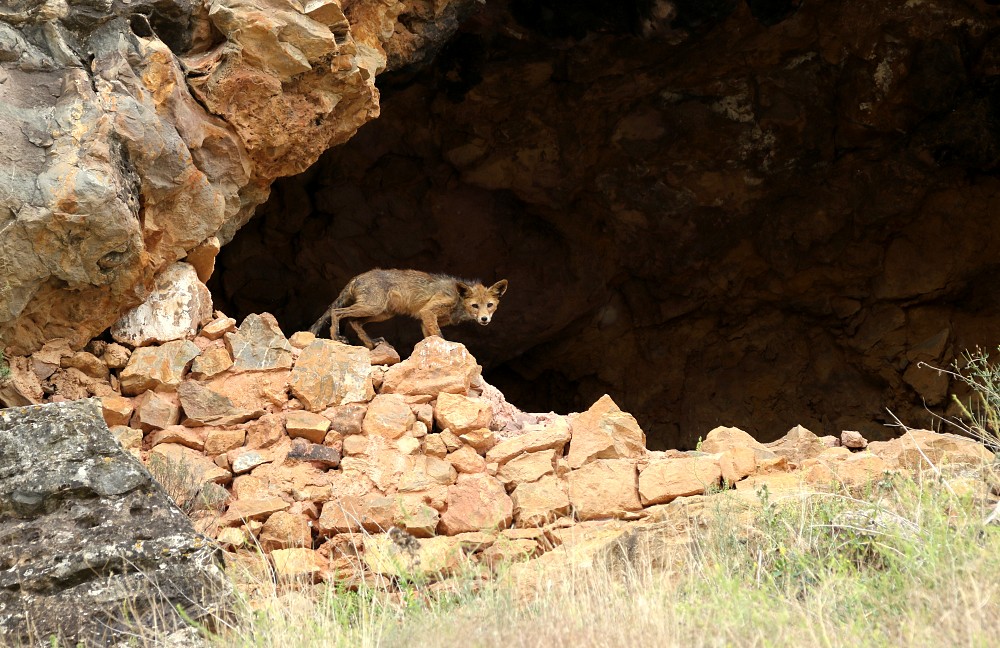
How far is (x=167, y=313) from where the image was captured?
7.63m

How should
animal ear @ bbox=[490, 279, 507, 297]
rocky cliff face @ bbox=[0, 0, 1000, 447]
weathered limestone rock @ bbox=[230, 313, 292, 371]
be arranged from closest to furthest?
weathered limestone rock @ bbox=[230, 313, 292, 371] < animal ear @ bbox=[490, 279, 507, 297] < rocky cliff face @ bbox=[0, 0, 1000, 447]

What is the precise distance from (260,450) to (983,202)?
969 centimetres

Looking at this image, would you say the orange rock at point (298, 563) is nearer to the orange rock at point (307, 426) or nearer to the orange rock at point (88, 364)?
the orange rock at point (307, 426)

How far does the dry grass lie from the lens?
13.7 ft

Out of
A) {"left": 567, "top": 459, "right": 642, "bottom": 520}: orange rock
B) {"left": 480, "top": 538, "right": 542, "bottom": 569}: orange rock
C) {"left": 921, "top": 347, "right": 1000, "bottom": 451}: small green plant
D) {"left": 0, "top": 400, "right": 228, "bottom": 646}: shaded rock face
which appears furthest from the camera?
{"left": 567, "top": 459, "right": 642, "bottom": 520}: orange rock

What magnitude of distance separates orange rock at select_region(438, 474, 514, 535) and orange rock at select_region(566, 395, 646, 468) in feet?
1.94

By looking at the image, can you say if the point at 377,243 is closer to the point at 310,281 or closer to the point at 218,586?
the point at 310,281

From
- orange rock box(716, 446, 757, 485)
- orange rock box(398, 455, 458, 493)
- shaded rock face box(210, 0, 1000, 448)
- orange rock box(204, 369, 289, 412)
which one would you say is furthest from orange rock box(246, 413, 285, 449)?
shaded rock face box(210, 0, 1000, 448)

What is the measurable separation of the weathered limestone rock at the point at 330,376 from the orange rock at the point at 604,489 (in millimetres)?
1604

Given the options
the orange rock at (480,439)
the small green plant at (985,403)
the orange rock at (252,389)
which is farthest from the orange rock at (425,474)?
the small green plant at (985,403)

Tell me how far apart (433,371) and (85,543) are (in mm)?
3243

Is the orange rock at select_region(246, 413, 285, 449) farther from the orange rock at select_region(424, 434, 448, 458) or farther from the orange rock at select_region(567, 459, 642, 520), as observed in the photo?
the orange rock at select_region(567, 459, 642, 520)

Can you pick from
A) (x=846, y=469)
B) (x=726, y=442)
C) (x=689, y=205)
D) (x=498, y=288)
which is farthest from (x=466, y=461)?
(x=689, y=205)

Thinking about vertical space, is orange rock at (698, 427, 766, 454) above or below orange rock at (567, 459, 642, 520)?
above
